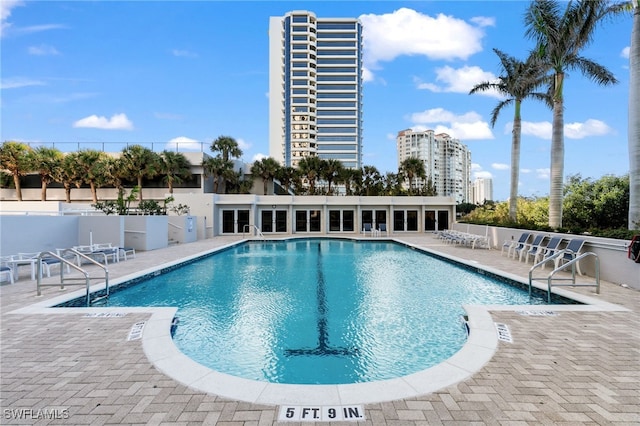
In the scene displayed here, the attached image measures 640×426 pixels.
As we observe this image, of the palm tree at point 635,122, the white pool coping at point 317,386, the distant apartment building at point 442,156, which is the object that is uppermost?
the distant apartment building at point 442,156

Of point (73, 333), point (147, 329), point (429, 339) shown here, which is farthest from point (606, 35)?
point (73, 333)

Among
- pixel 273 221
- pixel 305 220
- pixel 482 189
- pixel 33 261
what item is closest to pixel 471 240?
pixel 305 220

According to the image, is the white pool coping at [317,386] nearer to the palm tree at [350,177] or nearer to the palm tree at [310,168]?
the palm tree at [310,168]

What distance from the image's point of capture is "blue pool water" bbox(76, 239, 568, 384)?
14.2 feet

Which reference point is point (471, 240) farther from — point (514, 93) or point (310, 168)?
point (310, 168)

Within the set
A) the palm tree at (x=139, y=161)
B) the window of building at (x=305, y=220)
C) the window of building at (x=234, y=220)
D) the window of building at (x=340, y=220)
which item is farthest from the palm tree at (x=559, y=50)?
the palm tree at (x=139, y=161)

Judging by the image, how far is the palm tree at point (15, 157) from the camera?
88.5ft

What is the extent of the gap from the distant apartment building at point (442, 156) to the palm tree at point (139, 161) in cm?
7191

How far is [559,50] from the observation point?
37.7 feet

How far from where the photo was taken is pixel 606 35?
10.5 metres

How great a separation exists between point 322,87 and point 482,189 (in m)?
68.5

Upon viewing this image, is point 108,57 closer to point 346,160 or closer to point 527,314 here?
point 527,314

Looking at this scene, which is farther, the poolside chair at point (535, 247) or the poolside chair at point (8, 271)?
the poolside chair at point (535, 247)

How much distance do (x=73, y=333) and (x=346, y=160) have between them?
76.8 m
